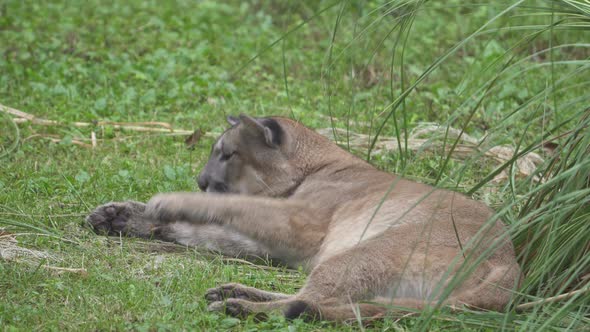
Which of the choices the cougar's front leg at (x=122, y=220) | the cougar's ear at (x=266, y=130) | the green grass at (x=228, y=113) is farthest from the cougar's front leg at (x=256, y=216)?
the cougar's ear at (x=266, y=130)

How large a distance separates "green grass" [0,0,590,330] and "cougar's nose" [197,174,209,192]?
474mm

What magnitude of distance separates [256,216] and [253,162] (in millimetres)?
890

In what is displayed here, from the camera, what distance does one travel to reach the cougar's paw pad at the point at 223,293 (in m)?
4.86

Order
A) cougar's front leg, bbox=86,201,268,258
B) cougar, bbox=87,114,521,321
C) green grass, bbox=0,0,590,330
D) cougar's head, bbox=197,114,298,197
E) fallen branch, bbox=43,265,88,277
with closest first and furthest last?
green grass, bbox=0,0,590,330
cougar, bbox=87,114,521,321
fallen branch, bbox=43,265,88,277
cougar's front leg, bbox=86,201,268,258
cougar's head, bbox=197,114,298,197

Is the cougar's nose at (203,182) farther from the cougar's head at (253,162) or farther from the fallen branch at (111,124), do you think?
the fallen branch at (111,124)

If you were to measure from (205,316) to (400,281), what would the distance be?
99 cm

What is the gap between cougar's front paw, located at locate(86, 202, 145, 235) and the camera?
5957 mm

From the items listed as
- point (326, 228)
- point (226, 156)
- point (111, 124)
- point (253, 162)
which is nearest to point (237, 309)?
point (326, 228)

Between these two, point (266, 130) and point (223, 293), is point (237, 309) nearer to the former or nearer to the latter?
point (223, 293)

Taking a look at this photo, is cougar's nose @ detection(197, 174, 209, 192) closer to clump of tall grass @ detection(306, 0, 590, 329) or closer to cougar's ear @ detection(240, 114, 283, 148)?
cougar's ear @ detection(240, 114, 283, 148)

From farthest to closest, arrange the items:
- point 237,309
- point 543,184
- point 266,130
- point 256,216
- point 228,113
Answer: point 228,113 → point 266,130 → point 256,216 → point 237,309 → point 543,184

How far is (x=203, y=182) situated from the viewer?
6.39 m

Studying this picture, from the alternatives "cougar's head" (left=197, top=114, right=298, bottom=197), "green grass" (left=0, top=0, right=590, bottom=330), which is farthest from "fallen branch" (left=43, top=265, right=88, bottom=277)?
"cougar's head" (left=197, top=114, right=298, bottom=197)

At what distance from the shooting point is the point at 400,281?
464cm
